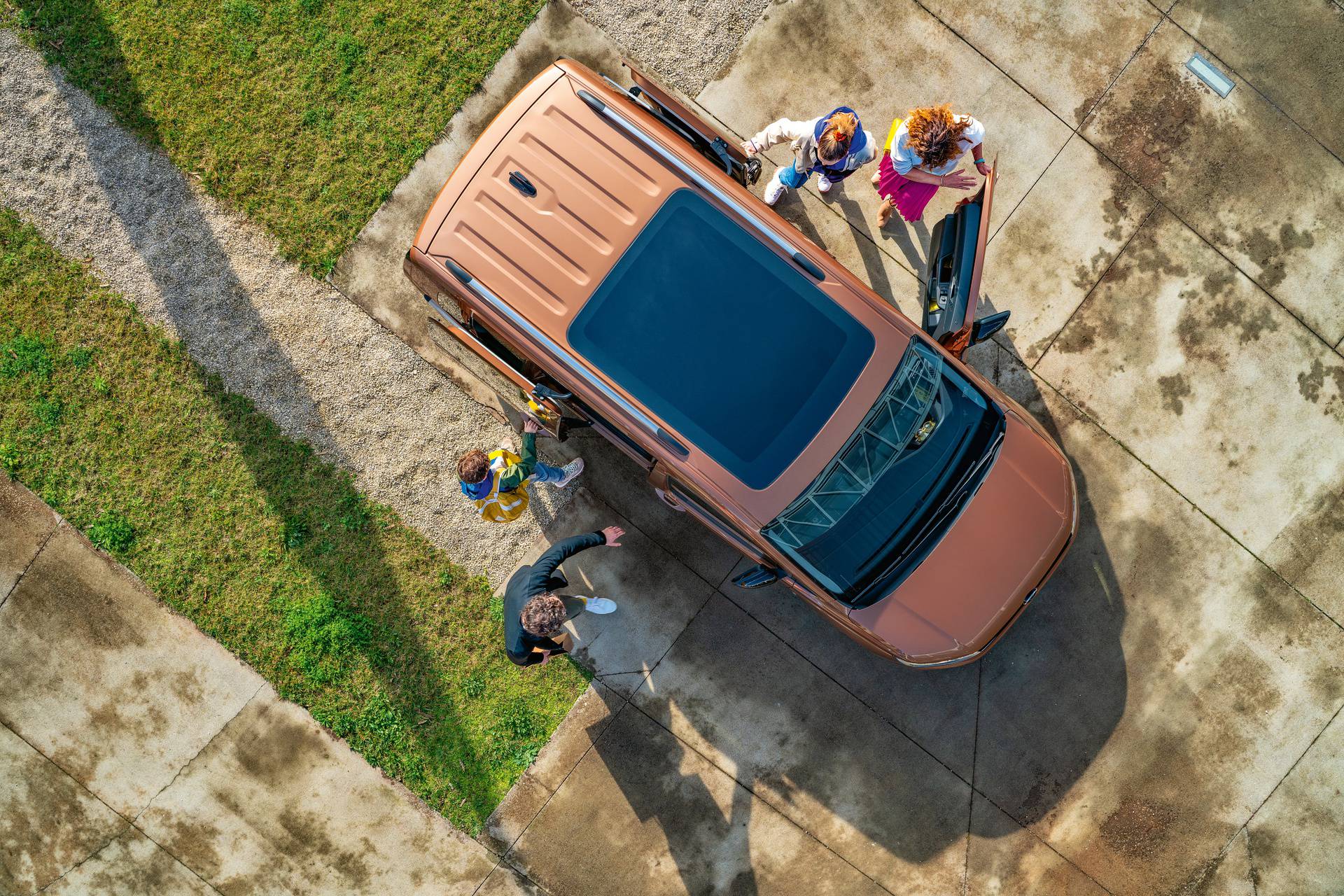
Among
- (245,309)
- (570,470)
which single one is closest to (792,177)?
(570,470)

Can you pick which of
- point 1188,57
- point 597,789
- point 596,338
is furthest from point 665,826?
point 1188,57

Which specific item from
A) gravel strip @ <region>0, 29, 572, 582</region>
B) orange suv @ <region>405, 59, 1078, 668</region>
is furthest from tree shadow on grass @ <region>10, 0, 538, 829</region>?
orange suv @ <region>405, 59, 1078, 668</region>

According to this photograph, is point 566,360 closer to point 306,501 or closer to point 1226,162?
point 306,501

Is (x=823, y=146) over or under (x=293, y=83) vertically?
over

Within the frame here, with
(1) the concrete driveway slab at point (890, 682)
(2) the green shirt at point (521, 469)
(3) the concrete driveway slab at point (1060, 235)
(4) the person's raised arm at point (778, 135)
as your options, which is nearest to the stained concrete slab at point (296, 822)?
(2) the green shirt at point (521, 469)

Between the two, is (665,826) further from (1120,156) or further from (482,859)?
(1120,156)
